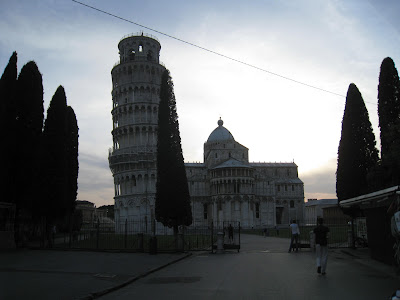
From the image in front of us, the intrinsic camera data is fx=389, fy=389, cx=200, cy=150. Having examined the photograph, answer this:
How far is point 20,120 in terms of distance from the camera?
25625 mm

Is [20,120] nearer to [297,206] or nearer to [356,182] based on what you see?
[356,182]

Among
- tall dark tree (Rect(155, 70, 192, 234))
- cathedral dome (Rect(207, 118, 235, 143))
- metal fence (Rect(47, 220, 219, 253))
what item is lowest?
metal fence (Rect(47, 220, 219, 253))

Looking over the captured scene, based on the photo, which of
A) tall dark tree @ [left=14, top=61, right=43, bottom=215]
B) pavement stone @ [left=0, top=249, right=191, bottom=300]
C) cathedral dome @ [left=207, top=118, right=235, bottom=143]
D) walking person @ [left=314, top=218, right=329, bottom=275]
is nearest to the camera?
pavement stone @ [left=0, top=249, right=191, bottom=300]

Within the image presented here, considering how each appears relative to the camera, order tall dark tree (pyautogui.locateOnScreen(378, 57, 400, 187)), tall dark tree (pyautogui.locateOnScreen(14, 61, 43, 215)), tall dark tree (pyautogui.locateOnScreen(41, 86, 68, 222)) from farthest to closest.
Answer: tall dark tree (pyautogui.locateOnScreen(41, 86, 68, 222)) < tall dark tree (pyautogui.locateOnScreen(14, 61, 43, 215)) < tall dark tree (pyautogui.locateOnScreen(378, 57, 400, 187))

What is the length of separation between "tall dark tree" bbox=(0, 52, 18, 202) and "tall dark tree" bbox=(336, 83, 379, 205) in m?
21.3

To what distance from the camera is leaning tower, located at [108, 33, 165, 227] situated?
206 feet

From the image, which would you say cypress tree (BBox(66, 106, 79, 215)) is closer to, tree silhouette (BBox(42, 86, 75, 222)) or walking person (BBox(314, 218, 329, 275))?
tree silhouette (BBox(42, 86, 75, 222))

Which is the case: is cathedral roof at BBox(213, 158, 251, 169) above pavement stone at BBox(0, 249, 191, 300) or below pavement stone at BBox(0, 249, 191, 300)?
above

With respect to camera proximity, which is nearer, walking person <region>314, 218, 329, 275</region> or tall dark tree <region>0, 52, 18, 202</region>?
walking person <region>314, 218, 329, 275</region>

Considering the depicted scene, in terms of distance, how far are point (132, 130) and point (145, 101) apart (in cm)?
518

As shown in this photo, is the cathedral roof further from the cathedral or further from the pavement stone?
the pavement stone

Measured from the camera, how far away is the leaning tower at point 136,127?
62688 millimetres

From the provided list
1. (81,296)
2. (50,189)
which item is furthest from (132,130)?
(81,296)

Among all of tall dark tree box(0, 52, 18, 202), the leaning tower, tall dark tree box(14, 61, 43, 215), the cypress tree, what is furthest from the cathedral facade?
tall dark tree box(0, 52, 18, 202)
